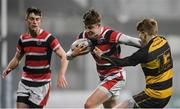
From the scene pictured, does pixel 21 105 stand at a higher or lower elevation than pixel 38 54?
lower

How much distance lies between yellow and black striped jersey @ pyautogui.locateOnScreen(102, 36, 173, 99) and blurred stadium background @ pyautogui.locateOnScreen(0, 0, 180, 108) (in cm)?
676

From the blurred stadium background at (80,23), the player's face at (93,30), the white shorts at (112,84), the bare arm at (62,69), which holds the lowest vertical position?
the blurred stadium background at (80,23)

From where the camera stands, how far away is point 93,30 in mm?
6340

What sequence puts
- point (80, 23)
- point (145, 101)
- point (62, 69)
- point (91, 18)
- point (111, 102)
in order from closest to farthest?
point (145, 101) → point (91, 18) → point (62, 69) → point (111, 102) → point (80, 23)

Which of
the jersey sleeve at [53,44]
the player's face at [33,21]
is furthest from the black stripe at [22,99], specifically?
the player's face at [33,21]

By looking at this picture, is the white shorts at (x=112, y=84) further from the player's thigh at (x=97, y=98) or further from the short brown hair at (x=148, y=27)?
the short brown hair at (x=148, y=27)

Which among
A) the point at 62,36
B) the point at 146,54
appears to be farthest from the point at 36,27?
the point at 62,36

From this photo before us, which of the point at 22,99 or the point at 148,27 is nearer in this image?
the point at 148,27

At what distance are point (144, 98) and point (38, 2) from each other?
300 inches

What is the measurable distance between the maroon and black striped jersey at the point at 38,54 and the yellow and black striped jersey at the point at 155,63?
0.97 m

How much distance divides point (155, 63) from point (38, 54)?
1.43 meters

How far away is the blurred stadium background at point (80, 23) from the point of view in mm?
12656

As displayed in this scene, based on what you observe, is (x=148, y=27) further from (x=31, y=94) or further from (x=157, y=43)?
(x=31, y=94)

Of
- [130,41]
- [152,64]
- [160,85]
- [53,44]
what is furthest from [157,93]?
[53,44]
